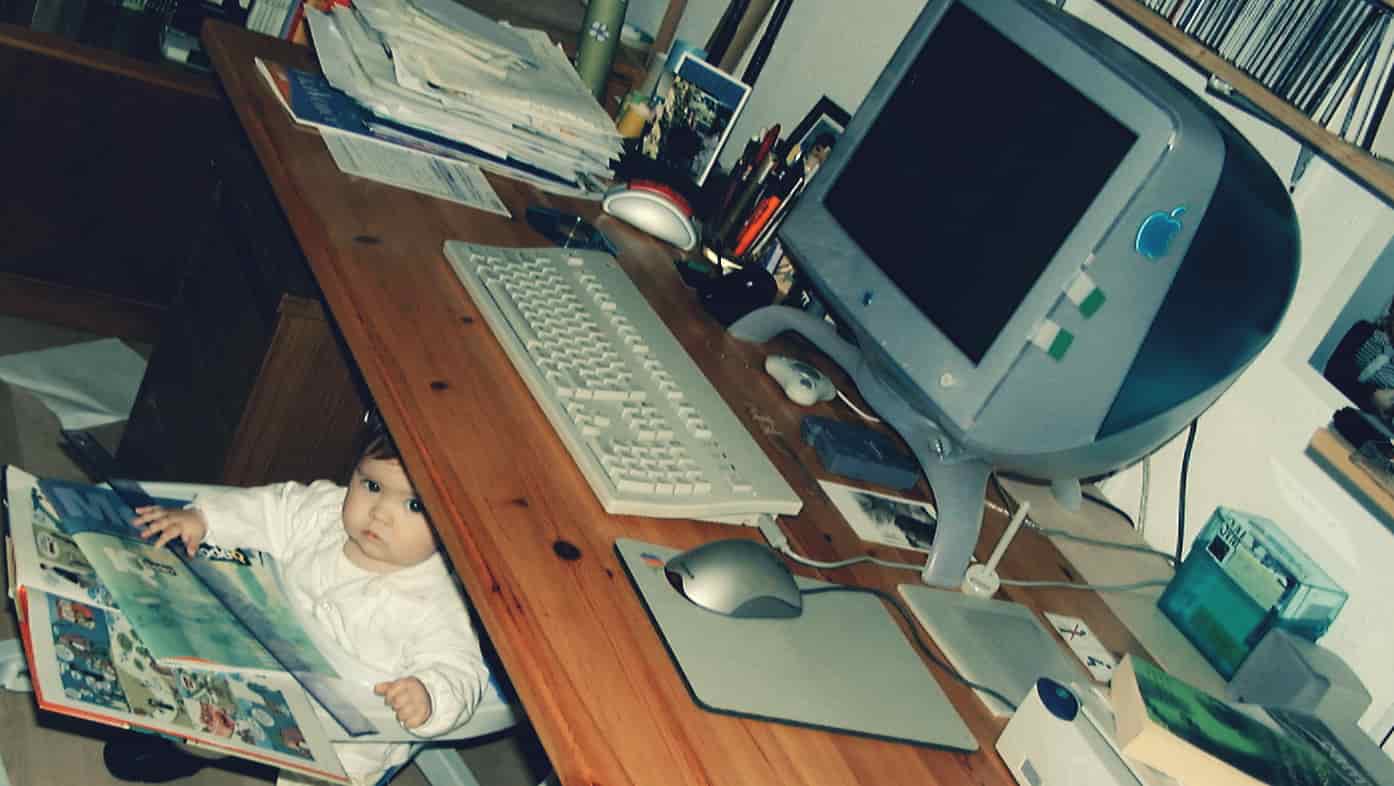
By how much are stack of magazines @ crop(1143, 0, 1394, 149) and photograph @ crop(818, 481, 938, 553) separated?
1.86ft

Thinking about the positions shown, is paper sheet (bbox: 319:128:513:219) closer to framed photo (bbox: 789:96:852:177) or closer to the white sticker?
framed photo (bbox: 789:96:852:177)

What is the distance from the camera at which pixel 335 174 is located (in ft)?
4.53

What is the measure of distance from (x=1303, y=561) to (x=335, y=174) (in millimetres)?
1160

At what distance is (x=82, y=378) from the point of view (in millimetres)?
2072

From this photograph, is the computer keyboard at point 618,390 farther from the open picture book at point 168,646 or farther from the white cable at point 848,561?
the open picture book at point 168,646

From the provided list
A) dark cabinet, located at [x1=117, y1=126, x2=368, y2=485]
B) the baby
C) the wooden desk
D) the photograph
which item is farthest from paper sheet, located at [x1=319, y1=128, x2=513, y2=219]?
the photograph

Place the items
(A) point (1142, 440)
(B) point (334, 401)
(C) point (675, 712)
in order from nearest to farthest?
1. (C) point (675, 712)
2. (A) point (1142, 440)
3. (B) point (334, 401)

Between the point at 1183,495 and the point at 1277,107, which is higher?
the point at 1277,107

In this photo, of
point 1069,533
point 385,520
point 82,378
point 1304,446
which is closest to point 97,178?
point 82,378

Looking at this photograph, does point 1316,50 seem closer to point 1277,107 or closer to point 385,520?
point 1277,107

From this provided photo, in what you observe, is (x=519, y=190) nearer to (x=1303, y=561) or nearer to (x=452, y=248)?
(x=452, y=248)

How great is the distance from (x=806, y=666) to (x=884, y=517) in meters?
0.34

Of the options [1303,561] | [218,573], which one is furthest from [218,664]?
[1303,561]

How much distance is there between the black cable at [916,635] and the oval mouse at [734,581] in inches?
2.0
